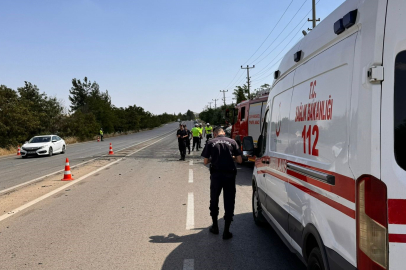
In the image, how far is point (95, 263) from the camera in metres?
4.56

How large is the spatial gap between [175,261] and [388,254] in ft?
10.2

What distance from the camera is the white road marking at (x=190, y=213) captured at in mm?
6262

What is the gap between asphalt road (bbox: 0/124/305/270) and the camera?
4.60m

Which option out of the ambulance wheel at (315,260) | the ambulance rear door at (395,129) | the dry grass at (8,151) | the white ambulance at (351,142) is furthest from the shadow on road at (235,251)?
the dry grass at (8,151)

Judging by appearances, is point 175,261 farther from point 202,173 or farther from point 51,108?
point 51,108

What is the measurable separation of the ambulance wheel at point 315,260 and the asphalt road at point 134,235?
1319 mm

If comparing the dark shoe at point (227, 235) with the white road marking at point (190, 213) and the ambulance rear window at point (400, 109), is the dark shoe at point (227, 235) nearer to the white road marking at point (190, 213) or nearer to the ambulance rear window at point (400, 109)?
the white road marking at point (190, 213)

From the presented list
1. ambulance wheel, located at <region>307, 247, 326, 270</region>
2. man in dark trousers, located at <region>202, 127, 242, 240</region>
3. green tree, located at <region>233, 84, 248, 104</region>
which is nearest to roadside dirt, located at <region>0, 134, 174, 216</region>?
man in dark trousers, located at <region>202, 127, 242, 240</region>

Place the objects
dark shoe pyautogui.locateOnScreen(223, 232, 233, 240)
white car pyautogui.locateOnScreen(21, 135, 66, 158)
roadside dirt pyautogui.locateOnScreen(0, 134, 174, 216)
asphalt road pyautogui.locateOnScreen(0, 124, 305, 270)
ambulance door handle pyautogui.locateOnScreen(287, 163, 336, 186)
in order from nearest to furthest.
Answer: ambulance door handle pyautogui.locateOnScreen(287, 163, 336, 186) → asphalt road pyautogui.locateOnScreen(0, 124, 305, 270) → dark shoe pyautogui.locateOnScreen(223, 232, 233, 240) → roadside dirt pyautogui.locateOnScreen(0, 134, 174, 216) → white car pyautogui.locateOnScreen(21, 135, 66, 158)

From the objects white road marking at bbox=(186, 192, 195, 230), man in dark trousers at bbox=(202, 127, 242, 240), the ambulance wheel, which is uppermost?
man in dark trousers at bbox=(202, 127, 242, 240)

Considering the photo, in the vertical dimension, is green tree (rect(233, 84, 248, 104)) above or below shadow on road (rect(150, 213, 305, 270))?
above

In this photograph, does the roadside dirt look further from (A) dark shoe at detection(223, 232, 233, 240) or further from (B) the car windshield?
(B) the car windshield

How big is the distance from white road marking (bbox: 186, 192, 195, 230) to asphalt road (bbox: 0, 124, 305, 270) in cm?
2

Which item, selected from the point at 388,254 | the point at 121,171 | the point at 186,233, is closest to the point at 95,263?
the point at 186,233
